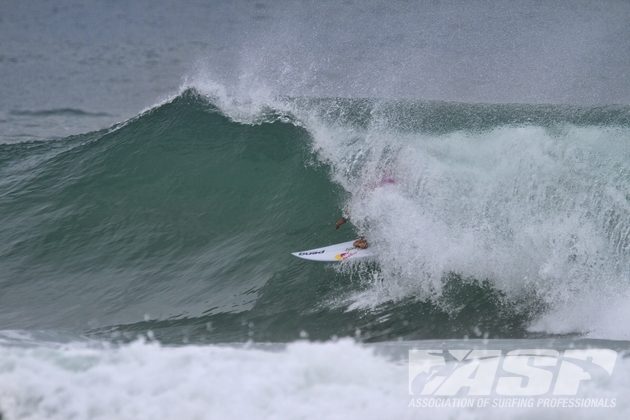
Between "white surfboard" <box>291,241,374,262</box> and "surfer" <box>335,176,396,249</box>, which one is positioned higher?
"surfer" <box>335,176,396,249</box>

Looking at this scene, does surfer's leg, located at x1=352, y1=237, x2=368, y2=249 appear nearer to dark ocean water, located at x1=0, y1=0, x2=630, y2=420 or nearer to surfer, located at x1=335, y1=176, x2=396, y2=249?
surfer, located at x1=335, y1=176, x2=396, y2=249

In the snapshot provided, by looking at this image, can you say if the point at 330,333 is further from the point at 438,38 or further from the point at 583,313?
the point at 438,38

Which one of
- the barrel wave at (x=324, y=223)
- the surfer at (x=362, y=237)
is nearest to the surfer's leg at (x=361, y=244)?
the surfer at (x=362, y=237)

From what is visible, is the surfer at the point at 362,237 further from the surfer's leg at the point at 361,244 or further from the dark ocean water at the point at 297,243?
the dark ocean water at the point at 297,243

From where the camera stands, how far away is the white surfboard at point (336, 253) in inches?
335

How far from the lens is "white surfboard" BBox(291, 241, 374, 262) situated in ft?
27.9

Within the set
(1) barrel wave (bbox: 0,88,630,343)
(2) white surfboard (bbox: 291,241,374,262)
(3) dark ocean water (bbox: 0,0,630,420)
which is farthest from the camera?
(2) white surfboard (bbox: 291,241,374,262)

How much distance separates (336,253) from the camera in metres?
8.70

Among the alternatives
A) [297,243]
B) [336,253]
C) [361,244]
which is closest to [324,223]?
[297,243]

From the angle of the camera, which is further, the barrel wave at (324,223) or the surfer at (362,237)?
the surfer at (362,237)

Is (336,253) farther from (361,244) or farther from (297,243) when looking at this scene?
(297,243)

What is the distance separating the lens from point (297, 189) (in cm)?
1059

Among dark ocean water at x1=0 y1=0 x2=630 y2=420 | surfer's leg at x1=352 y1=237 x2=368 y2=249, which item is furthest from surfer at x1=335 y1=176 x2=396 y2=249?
dark ocean water at x1=0 y1=0 x2=630 y2=420

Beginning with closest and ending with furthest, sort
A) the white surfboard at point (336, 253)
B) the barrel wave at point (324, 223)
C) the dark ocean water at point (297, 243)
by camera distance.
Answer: the dark ocean water at point (297, 243), the barrel wave at point (324, 223), the white surfboard at point (336, 253)
